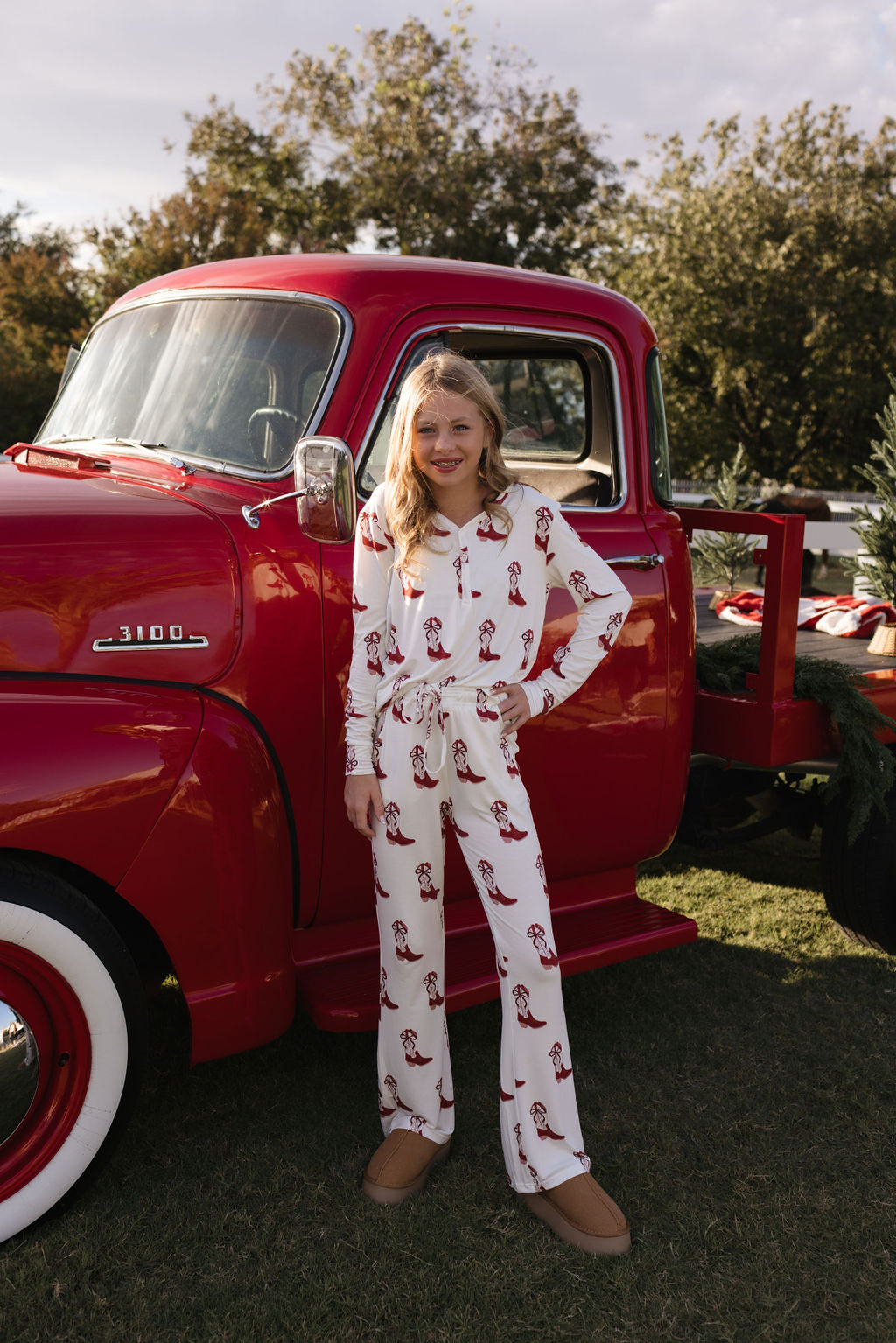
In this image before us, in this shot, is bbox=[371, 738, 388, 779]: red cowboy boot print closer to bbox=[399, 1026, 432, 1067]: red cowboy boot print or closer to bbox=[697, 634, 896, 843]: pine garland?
bbox=[399, 1026, 432, 1067]: red cowboy boot print

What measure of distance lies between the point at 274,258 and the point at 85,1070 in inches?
81.9

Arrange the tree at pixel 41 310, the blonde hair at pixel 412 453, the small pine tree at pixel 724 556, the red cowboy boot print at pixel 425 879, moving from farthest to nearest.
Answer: the tree at pixel 41 310 → the small pine tree at pixel 724 556 → the red cowboy boot print at pixel 425 879 → the blonde hair at pixel 412 453

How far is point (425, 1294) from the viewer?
2162mm

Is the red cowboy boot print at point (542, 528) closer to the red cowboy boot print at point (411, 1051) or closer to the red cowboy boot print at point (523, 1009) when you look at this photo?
the red cowboy boot print at point (523, 1009)

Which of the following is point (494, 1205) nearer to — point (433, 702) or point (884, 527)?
point (433, 702)

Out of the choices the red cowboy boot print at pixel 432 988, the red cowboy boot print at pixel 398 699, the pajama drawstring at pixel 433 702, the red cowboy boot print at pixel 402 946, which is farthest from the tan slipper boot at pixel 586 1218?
the red cowboy boot print at pixel 398 699

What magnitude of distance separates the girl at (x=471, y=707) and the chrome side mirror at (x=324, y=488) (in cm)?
6

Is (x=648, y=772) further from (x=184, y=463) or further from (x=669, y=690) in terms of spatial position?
(x=184, y=463)

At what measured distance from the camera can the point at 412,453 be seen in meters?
2.24

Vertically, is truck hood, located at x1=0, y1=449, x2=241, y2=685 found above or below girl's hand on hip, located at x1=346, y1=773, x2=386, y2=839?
above

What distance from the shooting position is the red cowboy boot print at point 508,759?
2279 millimetres

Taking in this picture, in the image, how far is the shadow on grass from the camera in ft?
6.96

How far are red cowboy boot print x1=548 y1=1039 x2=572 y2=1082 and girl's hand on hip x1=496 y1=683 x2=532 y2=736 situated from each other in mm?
687

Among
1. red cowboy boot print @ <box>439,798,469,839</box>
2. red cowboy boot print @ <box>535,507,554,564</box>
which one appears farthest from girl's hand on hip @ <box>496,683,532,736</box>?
red cowboy boot print @ <box>535,507,554,564</box>
